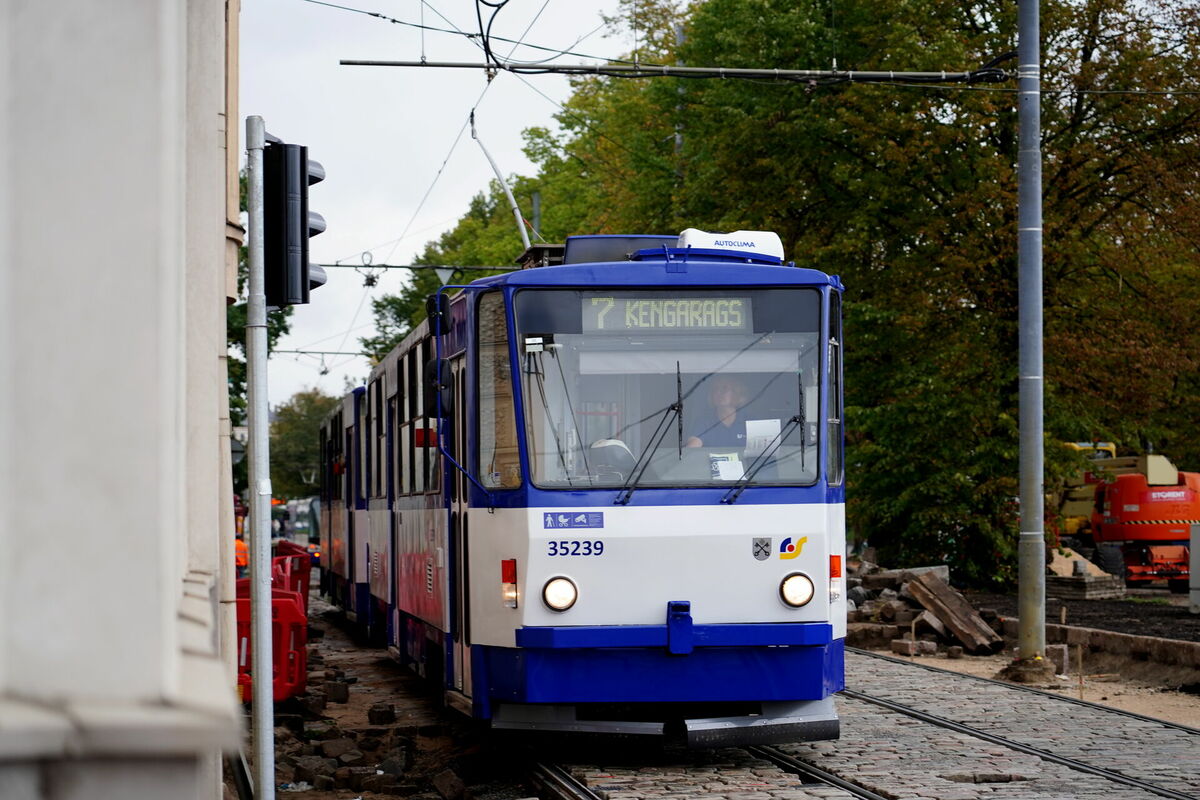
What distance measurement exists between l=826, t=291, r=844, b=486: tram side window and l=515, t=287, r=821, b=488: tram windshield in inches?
6.1

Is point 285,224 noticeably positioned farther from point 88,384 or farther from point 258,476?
point 88,384

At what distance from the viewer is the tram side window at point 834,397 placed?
10.8m

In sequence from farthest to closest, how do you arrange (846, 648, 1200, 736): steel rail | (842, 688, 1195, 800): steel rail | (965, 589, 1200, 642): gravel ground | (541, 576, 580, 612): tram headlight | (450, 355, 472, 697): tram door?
1. (965, 589, 1200, 642): gravel ground
2. (846, 648, 1200, 736): steel rail
3. (450, 355, 472, 697): tram door
4. (541, 576, 580, 612): tram headlight
5. (842, 688, 1195, 800): steel rail

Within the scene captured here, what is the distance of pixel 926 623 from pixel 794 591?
1124 centimetres

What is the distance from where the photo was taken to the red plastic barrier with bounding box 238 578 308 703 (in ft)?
46.0

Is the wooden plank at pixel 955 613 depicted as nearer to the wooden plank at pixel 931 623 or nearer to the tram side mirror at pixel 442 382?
the wooden plank at pixel 931 623

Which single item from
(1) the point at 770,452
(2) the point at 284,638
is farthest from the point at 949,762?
(2) the point at 284,638

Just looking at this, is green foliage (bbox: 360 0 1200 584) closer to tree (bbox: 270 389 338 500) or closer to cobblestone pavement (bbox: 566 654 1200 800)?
cobblestone pavement (bbox: 566 654 1200 800)

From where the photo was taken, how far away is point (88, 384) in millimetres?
2992

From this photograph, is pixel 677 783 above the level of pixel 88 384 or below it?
below

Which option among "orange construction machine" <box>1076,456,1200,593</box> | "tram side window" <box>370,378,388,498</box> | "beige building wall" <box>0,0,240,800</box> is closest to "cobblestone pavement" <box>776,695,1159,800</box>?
"tram side window" <box>370,378,388,498</box>

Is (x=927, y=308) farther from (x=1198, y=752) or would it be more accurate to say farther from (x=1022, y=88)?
(x=1198, y=752)

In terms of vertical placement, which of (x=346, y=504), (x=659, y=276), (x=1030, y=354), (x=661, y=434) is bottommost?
(x=346, y=504)

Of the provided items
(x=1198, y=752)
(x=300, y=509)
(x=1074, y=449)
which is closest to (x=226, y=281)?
(x=1198, y=752)
